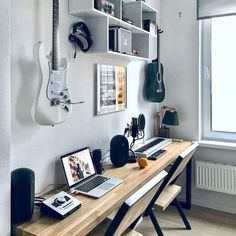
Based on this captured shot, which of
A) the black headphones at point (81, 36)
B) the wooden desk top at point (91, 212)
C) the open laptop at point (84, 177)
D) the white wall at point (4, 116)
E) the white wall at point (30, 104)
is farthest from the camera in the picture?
the black headphones at point (81, 36)

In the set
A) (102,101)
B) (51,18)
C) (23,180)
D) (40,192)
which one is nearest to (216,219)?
(102,101)

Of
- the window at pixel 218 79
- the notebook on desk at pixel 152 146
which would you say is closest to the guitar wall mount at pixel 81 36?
the notebook on desk at pixel 152 146

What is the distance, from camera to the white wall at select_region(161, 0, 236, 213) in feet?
10.4

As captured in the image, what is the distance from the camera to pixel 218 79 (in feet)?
10.5

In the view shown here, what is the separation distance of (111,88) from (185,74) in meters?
1.22

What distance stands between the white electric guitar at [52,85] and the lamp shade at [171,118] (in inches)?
65.5

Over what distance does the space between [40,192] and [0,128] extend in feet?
2.19

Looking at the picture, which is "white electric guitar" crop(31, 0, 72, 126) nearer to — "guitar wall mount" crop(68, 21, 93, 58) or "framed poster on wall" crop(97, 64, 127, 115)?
"guitar wall mount" crop(68, 21, 93, 58)

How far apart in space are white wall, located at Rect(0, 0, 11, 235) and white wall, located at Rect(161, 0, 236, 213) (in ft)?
7.91

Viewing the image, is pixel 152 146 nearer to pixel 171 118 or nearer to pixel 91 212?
pixel 171 118

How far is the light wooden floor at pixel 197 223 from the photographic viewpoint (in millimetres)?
2648

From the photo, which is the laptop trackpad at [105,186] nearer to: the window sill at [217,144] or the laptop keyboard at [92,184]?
the laptop keyboard at [92,184]

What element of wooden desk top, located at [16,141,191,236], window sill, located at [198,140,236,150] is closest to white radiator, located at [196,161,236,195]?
window sill, located at [198,140,236,150]

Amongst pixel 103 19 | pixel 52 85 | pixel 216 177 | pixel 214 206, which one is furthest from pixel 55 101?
pixel 214 206
